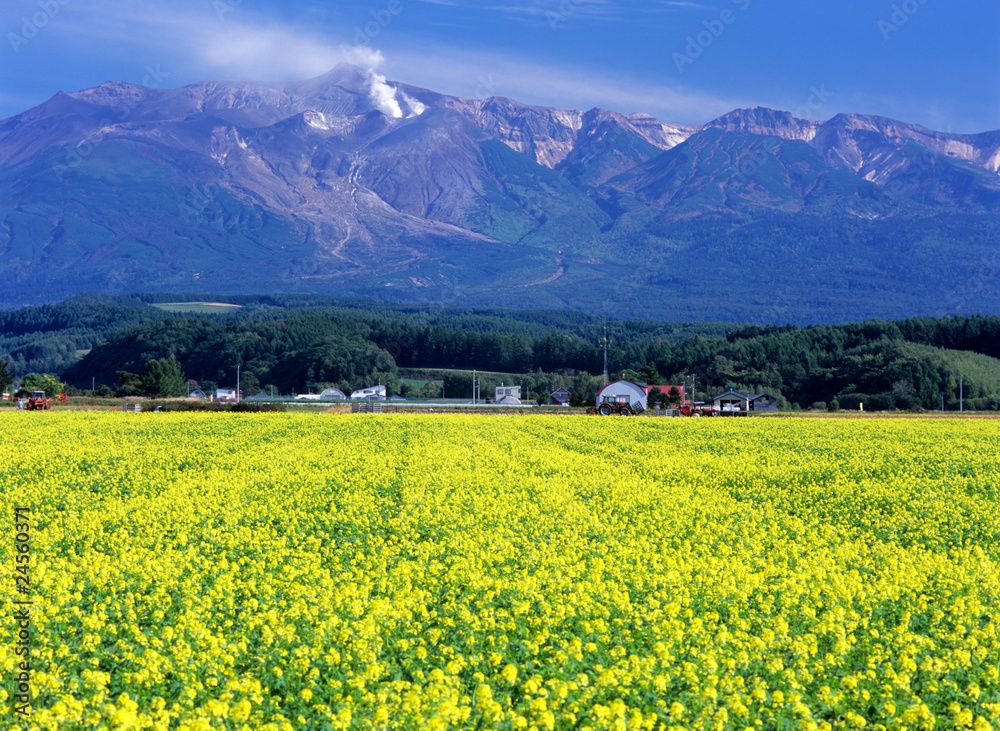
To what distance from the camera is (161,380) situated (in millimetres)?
95750

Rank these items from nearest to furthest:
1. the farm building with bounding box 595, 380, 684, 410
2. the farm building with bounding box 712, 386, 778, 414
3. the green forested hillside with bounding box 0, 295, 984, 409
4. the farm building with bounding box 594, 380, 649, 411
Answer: the farm building with bounding box 594, 380, 649, 411
the farm building with bounding box 595, 380, 684, 410
the farm building with bounding box 712, 386, 778, 414
the green forested hillside with bounding box 0, 295, 984, 409

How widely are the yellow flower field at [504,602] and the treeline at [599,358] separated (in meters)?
66.9

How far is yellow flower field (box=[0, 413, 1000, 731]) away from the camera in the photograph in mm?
6852

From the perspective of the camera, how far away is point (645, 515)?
1455 cm

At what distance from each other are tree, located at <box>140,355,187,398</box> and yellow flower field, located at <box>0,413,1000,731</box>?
3141 inches

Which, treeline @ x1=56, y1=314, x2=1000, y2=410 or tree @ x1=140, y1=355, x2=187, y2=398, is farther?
tree @ x1=140, y1=355, x2=187, y2=398

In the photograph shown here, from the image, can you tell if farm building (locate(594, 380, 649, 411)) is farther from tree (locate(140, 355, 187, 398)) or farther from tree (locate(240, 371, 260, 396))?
tree (locate(240, 371, 260, 396))

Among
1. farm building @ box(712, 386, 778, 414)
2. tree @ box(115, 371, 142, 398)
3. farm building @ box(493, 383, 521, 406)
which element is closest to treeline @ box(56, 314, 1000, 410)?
farm building @ box(712, 386, 778, 414)

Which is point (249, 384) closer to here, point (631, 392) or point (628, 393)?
point (628, 393)

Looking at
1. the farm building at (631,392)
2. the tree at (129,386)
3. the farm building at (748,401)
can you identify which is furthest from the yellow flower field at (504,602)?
the tree at (129,386)

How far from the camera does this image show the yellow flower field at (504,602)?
6852mm

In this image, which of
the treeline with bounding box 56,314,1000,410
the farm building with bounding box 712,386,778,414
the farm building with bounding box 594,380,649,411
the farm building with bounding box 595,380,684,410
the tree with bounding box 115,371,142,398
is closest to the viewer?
the farm building with bounding box 594,380,649,411

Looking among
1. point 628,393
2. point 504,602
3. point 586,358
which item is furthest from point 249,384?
point 504,602

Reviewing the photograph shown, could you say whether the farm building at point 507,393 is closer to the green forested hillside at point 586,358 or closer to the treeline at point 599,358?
the treeline at point 599,358
